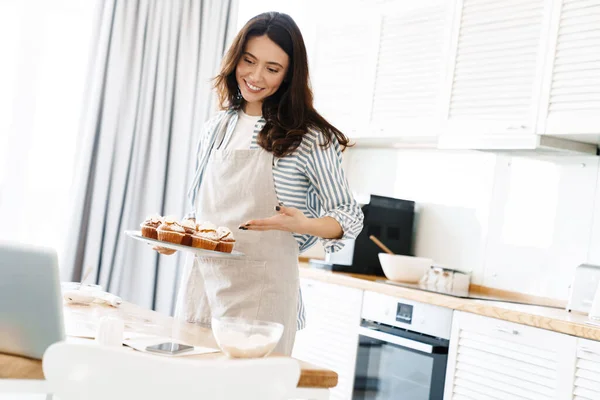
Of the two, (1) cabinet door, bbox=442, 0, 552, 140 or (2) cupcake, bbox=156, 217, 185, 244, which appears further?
(1) cabinet door, bbox=442, 0, 552, 140

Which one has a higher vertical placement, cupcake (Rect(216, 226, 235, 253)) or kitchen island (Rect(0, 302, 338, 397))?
cupcake (Rect(216, 226, 235, 253))

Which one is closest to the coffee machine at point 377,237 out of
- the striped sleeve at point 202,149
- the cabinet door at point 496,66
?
the cabinet door at point 496,66

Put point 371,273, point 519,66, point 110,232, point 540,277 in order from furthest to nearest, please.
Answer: point 371,273 < point 110,232 < point 540,277 < point 519,66

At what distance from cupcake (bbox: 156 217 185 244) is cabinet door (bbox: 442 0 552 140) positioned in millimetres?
1769

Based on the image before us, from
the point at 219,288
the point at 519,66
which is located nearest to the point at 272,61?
the point at 219,288

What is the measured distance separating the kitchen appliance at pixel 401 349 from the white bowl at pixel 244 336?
5.74 feet

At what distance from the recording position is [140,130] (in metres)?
3.71

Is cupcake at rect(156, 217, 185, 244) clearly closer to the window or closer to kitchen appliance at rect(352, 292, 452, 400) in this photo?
kitchen appliance at rect(352, 292, 452, 400)

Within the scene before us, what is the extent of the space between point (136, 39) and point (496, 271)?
2094 mm

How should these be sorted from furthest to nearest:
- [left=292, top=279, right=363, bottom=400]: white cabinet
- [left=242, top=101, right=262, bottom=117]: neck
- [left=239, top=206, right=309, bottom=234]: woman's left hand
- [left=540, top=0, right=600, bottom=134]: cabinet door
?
[left=292, top=279, right=363, bottom=400]: white cabinet < [left=540, top=0, right=600, bottom=134]: cabinet door < [left=242, top=101, right=262, bottom=117]: neck < [left=239, top=206, right=309, bottom=234]: woman's left hand

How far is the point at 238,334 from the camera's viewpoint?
130 cm

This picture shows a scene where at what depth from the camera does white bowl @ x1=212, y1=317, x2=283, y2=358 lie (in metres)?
1.30

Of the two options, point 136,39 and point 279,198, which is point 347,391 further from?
point 136,39

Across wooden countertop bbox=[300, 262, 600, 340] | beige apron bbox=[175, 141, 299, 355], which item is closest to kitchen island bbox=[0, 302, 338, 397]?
beige apron bbox=[175, 141, 299, 355]
